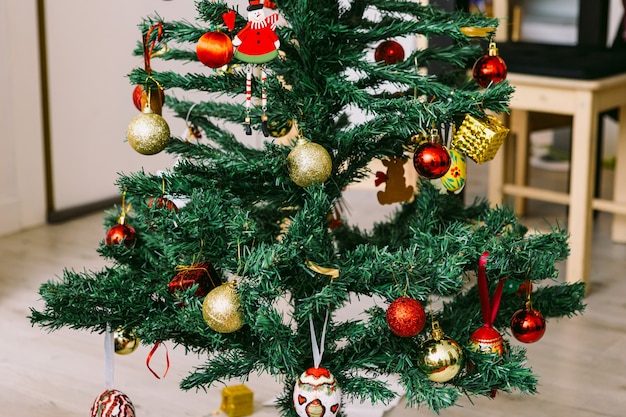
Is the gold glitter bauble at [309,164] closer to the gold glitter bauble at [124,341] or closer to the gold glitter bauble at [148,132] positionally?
the gold glitter bauble at [148,132]

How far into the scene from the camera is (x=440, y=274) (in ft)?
4.10

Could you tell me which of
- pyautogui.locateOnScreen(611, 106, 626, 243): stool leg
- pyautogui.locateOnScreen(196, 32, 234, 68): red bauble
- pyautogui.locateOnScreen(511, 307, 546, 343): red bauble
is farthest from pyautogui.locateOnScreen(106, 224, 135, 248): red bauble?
pyautogui.locateOnScreen(611, 106, 626, 243): stool leg

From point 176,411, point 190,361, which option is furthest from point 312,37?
point 190,361

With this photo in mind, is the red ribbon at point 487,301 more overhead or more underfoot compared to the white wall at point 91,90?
more underfoot

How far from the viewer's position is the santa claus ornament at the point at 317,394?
4.31 ft

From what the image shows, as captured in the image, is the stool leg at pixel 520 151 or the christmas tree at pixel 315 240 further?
the stool leg at pixel 520 151

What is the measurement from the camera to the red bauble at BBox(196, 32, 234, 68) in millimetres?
1214

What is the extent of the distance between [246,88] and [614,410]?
1019 mm

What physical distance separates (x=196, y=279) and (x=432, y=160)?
14.6 inches

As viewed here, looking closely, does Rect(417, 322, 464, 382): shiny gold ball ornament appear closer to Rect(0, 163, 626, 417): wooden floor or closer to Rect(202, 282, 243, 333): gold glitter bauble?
Rect(202, 282, 243, 333): gold glitter bauble

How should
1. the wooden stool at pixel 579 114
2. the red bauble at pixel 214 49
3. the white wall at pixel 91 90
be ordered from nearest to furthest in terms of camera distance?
the red bauble at pixel 214 49, the wooden stool at pixel 579 114, the white wall at pixel 91 90

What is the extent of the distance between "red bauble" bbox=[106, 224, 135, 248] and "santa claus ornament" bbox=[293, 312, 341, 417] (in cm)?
36

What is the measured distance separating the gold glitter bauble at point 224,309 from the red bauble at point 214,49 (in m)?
0.29

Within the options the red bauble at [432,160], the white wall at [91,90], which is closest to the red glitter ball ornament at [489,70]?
the red bauble at [432,160]
